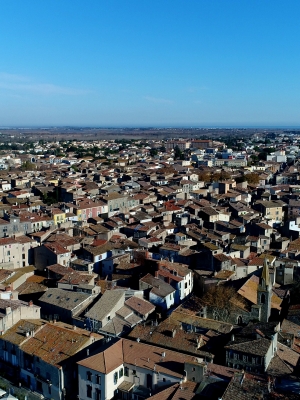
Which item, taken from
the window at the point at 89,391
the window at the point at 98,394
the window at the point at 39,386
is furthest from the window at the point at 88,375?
the window at the point at 39,386

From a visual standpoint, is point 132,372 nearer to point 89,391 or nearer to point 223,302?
point 89,391

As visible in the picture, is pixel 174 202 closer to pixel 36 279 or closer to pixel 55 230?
pixel 55 230

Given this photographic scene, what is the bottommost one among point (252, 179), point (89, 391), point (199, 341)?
point (89, 391)

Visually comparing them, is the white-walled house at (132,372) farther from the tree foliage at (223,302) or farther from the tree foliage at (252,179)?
the tree foliage at (252,179)

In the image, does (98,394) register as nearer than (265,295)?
Yes

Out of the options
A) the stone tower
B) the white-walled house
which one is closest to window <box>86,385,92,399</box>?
the white-walled house

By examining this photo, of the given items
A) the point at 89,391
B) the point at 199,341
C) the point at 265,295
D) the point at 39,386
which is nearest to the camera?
the point at 89,391

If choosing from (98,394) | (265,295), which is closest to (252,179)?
(265,295)

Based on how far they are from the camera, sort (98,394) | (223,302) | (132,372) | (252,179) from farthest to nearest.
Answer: (252,179) < (223,302) < (132,372) < (98,394)

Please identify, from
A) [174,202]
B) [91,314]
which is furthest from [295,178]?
[91,314]
